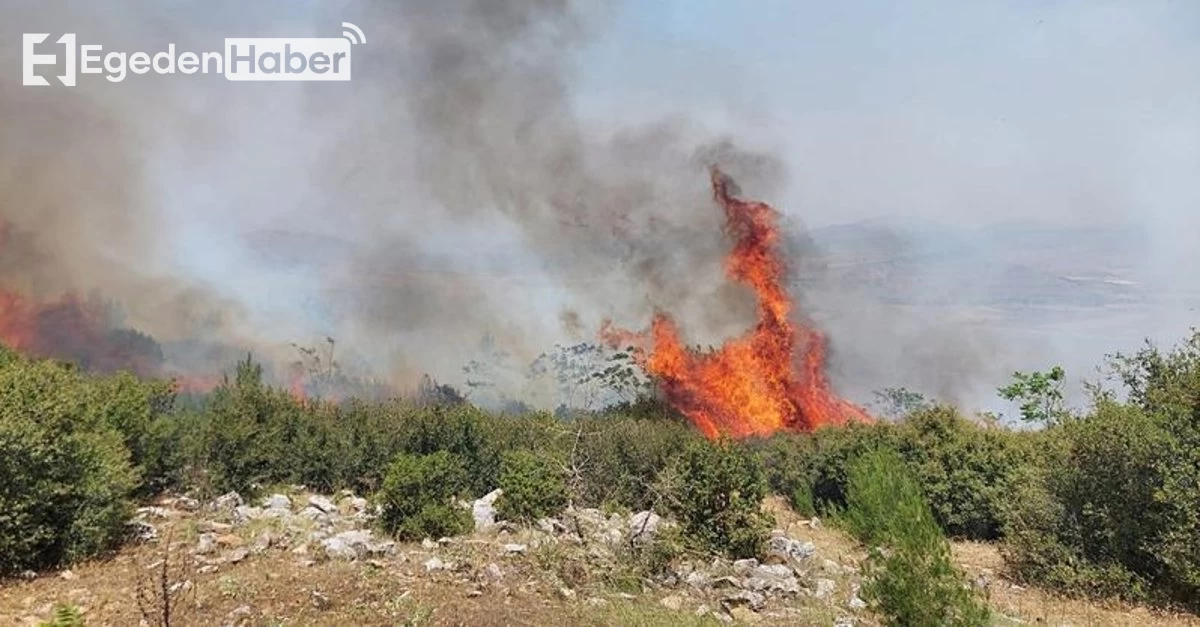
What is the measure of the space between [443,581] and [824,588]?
483 centimetres

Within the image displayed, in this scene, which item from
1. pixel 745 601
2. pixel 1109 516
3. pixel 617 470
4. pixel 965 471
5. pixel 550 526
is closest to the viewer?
pixel 745 601

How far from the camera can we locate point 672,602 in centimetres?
813

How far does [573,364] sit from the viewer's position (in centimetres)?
3469

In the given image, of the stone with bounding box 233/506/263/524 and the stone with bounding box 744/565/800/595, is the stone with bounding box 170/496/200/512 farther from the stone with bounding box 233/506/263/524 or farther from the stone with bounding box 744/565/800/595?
the stone with bounding box 744/565/800/595

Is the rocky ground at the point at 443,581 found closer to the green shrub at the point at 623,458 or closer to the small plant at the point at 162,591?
the small plant at the point at 162,591

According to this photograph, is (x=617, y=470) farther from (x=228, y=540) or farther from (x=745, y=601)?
(x=228, y=540)

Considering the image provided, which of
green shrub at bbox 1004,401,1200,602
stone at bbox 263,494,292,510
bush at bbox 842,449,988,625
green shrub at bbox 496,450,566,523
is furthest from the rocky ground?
bush at bbox 842,449,988,625

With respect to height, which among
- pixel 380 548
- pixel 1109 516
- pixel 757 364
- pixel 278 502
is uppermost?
pixel 757 364

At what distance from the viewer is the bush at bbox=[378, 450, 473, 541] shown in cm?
1073

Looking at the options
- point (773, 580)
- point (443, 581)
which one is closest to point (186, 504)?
point (443, 581)

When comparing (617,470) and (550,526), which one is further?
(617,470)

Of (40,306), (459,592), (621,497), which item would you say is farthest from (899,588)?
(40,306)

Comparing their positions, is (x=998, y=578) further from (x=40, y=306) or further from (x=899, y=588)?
(x=40, y=306)

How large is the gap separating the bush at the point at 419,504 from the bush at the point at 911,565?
22.3 ft
